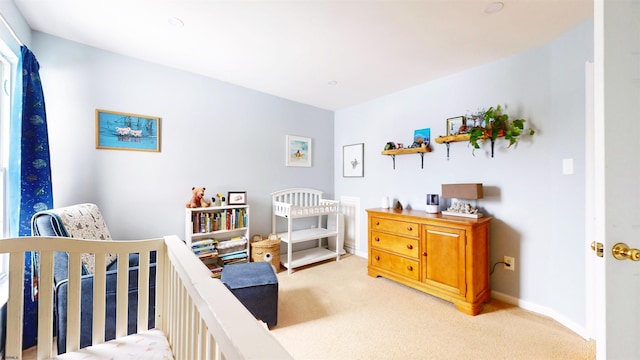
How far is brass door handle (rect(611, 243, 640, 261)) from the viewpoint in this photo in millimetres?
783

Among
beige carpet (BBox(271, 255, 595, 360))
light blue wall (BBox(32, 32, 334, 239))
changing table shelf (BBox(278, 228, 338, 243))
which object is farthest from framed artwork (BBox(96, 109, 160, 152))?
beige carpet (BBox(271, 255, 595, 360))

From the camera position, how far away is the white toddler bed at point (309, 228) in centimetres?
293

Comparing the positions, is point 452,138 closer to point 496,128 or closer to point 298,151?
point 496,128

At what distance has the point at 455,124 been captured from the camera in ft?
8.21

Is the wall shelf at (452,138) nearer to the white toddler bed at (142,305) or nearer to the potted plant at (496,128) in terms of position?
the potted plant at (496,128)

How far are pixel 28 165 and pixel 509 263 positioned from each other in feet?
12.8

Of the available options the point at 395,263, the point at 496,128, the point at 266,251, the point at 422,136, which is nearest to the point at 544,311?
the point at 395,263

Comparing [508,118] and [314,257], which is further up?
[508,118]

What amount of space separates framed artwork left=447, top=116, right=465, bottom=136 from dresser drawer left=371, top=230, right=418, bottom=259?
1235 millimetres

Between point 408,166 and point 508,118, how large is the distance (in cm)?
108

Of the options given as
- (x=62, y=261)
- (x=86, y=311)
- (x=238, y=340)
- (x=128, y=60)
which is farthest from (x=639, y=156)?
(x=128, y=60)

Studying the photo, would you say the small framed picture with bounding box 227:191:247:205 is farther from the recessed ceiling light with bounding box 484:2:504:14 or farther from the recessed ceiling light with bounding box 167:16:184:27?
the recessed ceiling light with bounding box 484:2:504:14

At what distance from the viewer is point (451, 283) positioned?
6.81 feet

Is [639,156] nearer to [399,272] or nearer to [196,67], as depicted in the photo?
[399,272]
